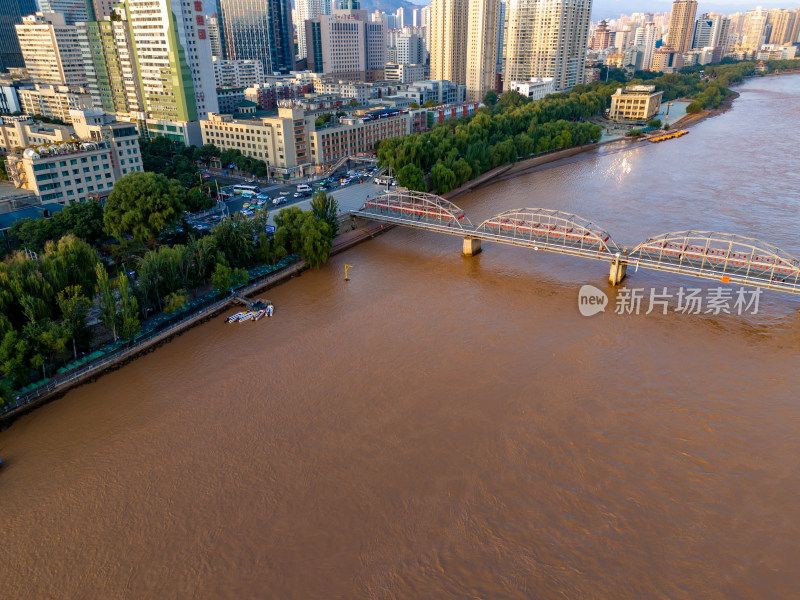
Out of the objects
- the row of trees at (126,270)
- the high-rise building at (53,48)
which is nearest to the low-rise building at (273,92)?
the high-rise building at (53,48)

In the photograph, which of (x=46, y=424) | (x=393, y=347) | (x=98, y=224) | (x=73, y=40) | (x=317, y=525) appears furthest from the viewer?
(x=73, y=40)

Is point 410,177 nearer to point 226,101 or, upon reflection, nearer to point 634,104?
point 226,101

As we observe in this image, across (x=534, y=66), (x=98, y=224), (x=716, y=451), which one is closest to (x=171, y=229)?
(x=98, y=224)

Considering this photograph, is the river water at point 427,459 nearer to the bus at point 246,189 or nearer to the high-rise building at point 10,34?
the bus at point 246,189

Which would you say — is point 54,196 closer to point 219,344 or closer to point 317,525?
point 219,344

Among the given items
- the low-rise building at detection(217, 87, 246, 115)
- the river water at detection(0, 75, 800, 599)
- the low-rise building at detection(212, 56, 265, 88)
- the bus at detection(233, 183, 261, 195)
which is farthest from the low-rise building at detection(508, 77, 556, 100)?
the river water at detection(0, 75, 800, 599)

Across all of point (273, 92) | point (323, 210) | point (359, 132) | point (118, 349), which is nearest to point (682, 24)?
point (273, 92)
